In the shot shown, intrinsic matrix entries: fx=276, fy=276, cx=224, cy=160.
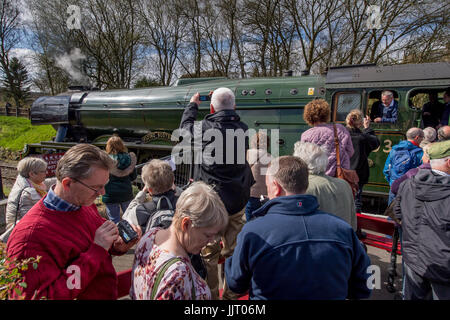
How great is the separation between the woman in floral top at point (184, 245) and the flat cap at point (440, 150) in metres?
2.04

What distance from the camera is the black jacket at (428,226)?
6.81 ft

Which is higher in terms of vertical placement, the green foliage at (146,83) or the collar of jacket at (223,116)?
the green foliage at (146,83)

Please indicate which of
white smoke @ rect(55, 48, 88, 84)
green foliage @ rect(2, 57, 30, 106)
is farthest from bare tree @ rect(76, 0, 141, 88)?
green foliage @ rect(2, 57, 30, 106)

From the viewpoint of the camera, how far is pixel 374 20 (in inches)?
547

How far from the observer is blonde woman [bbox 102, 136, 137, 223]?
4.11 metres

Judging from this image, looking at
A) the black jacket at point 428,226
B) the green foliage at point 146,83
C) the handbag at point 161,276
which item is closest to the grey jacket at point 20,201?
the handbag at point 161,276

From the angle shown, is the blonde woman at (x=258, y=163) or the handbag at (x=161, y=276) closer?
the handbag at (x=161, y=276)

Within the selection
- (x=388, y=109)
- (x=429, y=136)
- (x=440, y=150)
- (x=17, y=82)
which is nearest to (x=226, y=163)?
(x=440, y=150)

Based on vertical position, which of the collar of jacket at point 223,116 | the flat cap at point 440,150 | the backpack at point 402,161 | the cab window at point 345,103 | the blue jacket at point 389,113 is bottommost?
the backpack at point 402,161

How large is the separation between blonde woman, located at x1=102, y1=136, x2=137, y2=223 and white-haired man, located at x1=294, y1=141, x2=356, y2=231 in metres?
2.77

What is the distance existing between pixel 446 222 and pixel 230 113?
1.97m

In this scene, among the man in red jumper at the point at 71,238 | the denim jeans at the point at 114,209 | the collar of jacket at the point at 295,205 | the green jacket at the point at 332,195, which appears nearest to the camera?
the man in red jumper at the point at 71,238

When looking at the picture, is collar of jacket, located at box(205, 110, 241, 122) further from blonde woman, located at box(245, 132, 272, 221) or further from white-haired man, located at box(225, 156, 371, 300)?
white-haired man, located at box(225, 156, 371, 300)

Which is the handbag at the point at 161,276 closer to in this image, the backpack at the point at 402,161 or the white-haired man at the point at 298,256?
the white-haired man at the point at 298,256
